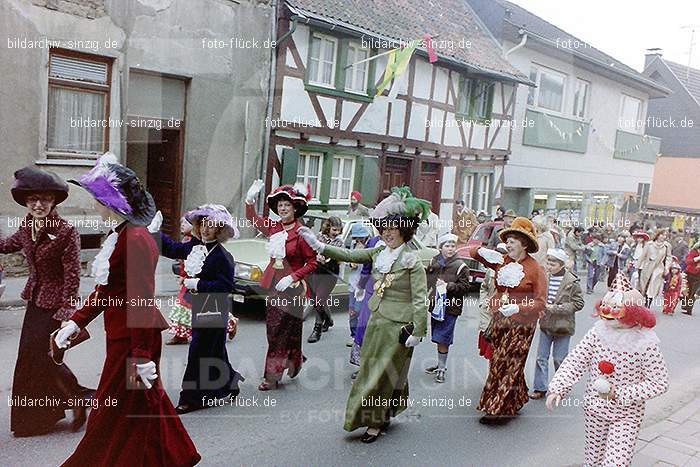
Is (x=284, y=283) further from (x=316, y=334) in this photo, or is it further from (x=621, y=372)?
(x=621, y=372)

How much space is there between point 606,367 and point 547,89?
830 inches

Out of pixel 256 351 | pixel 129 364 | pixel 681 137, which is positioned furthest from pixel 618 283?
pixel 681 137

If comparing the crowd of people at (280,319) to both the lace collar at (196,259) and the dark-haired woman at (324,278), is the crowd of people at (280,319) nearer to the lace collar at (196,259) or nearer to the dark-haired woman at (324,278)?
the lace collar at (196,259)

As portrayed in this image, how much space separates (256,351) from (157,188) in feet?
23.5

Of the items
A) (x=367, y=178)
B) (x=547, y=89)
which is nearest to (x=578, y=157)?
(x=547, y=89)

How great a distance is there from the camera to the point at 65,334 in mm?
3934

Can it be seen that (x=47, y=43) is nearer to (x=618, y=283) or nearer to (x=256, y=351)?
(x=256, y=351)

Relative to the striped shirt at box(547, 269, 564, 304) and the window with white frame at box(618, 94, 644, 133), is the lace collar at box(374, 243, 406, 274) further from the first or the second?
the window with white frame at box(618, 94, 644, 133)

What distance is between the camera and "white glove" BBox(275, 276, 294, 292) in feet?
19.9

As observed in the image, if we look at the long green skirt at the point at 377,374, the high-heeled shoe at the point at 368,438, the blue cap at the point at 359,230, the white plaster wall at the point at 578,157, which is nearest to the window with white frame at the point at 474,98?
the white plaster wall at the point at 578,157

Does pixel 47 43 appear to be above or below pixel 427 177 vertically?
above

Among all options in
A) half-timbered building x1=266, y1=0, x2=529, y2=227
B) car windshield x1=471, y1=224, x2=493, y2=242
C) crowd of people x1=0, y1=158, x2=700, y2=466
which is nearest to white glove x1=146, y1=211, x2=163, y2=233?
crowd of people x1=0, y1=158, x2=700, y2=466

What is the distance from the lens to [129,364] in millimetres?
3912

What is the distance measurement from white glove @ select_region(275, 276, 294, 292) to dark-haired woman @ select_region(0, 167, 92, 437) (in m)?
1.87
